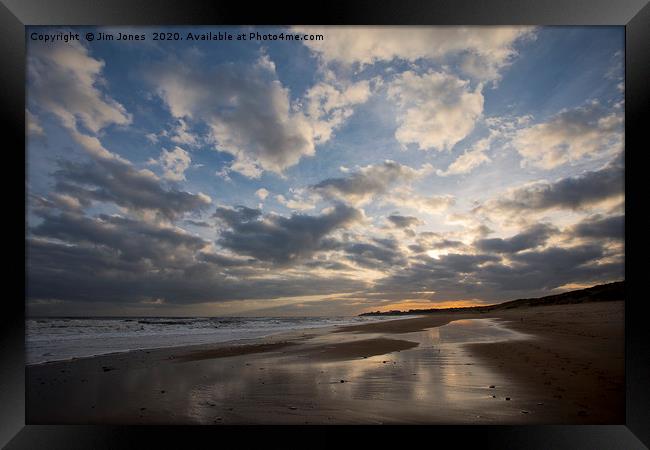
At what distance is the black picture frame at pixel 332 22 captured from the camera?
3.39 metres

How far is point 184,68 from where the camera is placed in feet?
18.2

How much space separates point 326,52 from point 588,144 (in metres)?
4.32

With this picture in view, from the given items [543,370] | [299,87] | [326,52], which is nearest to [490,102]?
[326,52]

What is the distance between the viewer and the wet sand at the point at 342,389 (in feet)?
11.9

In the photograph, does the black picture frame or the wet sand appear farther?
the wet sand

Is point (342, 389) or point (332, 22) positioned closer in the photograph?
point (332, 22)

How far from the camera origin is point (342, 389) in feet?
14.4

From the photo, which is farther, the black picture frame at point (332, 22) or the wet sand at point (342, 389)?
the wet sand at point (342, 389)

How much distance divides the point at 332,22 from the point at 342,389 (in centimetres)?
441

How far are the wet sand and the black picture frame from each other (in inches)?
6.0

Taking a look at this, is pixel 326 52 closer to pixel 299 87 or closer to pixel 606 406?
pixel 299 87

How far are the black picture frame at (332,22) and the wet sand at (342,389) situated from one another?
153 mm

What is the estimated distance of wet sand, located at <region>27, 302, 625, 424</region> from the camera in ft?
11.9

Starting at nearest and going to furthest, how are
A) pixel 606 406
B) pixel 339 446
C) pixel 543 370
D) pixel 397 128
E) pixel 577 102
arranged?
pixel 339 446, pixel 606 406, pixel 543 370, pixel 577 102, pixel 397 128
